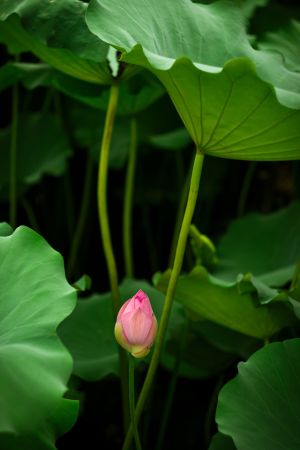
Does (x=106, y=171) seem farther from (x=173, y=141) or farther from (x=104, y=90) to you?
(x=173, y=141)

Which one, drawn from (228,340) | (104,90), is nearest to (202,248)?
(228,340)

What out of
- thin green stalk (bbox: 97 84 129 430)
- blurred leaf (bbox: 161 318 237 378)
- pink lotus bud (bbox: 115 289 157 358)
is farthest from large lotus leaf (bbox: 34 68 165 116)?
pink lotus bud (bbox: 115 289 157 358)

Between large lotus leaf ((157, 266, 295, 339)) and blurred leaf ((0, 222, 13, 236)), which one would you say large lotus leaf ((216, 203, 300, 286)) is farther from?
blurred leaf ((0, 222, 13, 236))

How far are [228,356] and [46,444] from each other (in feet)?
2.33

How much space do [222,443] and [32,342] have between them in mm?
336

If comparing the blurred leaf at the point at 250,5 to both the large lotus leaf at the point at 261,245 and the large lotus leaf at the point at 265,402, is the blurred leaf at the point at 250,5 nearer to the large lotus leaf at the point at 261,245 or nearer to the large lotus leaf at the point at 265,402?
the large lotus leaf at the point at 261,245

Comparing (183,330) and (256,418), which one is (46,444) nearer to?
(256,418)

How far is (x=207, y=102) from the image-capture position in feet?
3.01

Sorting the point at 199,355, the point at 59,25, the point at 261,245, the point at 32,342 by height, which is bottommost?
the point at 199,355

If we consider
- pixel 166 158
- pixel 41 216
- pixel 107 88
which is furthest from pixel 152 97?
pixel 41 216

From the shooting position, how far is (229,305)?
1.12 meters

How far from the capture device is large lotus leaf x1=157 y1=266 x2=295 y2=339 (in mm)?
1084

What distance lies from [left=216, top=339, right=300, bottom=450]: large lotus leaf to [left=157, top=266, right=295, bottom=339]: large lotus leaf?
0.38 ft

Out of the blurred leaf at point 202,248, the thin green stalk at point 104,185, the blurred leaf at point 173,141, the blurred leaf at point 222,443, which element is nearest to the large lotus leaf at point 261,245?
the blurred leaf at point 202,248
